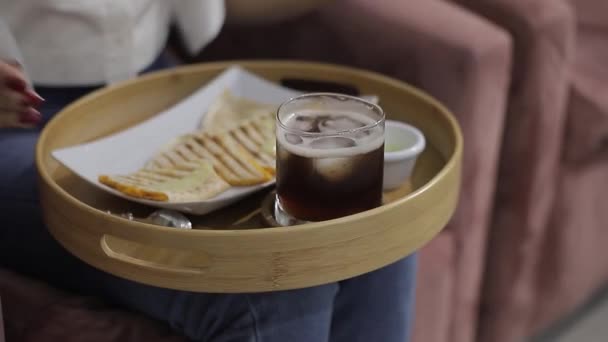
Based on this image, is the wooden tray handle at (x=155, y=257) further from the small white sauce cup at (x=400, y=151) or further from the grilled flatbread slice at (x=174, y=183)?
the small white sauce cup at (x=400, y=151)

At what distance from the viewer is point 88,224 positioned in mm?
764

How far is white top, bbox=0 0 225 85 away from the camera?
3.13 feet

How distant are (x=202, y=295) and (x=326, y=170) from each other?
188mm

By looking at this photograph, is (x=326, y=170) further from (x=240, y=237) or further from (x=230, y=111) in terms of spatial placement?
(x=230, y=111)

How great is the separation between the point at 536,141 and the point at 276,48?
45 cm

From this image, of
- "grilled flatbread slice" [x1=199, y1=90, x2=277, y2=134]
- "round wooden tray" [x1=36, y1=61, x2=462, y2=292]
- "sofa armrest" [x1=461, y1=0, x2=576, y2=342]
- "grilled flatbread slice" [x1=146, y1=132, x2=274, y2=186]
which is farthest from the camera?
"sofa armrest" [x1=461, y1=0, x2=576, y2=342]

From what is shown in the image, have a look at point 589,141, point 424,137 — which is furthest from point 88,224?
point 589,141

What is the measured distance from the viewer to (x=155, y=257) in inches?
31.7

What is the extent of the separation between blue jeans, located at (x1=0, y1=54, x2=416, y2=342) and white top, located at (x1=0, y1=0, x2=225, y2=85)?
97 mm

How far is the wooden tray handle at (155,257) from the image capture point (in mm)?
750

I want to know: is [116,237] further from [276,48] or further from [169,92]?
[276,48]

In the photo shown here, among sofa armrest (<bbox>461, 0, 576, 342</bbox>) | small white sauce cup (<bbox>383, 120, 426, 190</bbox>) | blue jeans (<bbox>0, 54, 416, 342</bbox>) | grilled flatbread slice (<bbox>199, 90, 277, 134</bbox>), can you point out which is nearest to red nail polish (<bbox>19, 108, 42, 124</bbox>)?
blue jeans (<bbox>0, 54, 416, 342</bbox>)

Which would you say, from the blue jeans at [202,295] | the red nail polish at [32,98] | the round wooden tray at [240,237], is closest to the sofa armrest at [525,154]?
the round wooden tray at [240,237]

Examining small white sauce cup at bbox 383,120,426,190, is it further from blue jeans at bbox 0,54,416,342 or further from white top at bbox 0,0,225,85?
white top at bbox 0,0,225,85
